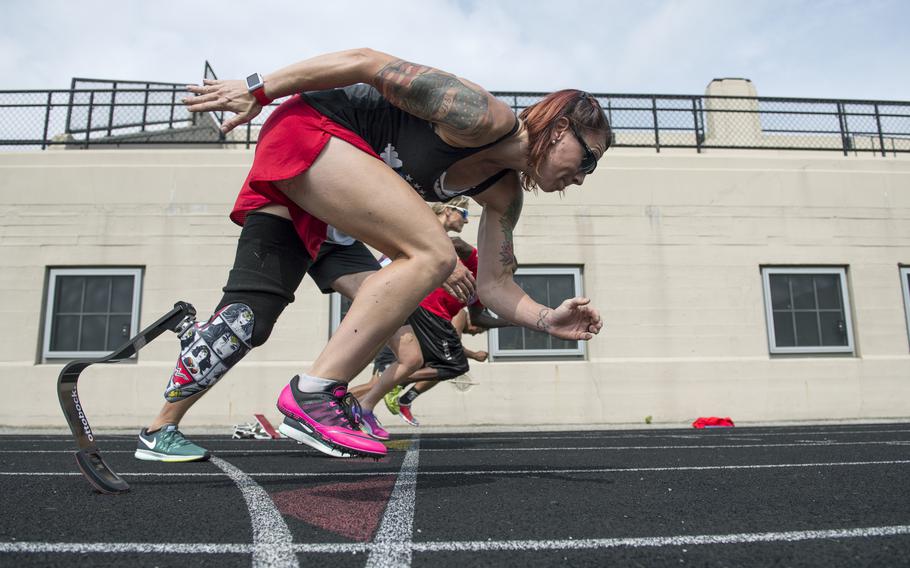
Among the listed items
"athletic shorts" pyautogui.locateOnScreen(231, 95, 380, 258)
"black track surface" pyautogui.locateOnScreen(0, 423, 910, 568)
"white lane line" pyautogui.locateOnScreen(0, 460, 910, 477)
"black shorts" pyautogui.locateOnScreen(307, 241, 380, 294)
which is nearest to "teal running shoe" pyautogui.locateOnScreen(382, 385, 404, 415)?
"black shorts" pyautogui.locateOnScreen(307, 241, 380, 294)

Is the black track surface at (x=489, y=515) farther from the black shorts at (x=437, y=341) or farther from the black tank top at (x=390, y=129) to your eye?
the black shorts at (x=437, y=341)

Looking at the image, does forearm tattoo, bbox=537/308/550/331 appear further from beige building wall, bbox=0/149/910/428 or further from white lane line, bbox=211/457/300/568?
beige building wall, bbox=0/149/910/428

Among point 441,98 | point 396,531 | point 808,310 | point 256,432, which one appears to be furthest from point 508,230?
point 808,310

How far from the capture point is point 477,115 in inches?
77.4

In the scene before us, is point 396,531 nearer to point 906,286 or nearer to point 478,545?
point 478,545

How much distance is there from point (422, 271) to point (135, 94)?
10027mm

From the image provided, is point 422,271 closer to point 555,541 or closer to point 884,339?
point 555,541

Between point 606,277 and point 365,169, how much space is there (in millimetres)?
7127

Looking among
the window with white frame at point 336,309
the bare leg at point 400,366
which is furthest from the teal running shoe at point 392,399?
the window with white frame at point 336,309

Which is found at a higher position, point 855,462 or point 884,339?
point 884,339

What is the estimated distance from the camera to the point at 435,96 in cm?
197

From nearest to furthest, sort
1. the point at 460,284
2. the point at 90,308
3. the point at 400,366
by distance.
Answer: the point at 460,284
the point at 400,366
the point at 90,308

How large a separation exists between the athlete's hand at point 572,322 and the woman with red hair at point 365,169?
11 millimetres

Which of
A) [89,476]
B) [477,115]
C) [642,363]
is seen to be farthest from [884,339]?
[89,476]
